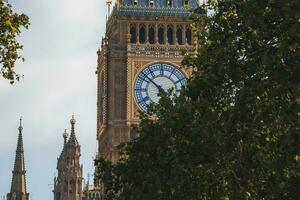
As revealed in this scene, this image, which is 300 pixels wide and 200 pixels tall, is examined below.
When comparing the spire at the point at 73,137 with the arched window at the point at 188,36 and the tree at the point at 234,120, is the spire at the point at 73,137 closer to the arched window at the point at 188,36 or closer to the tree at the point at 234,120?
the arched window at the point at 188,36

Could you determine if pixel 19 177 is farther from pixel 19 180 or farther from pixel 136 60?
pixel 136 60

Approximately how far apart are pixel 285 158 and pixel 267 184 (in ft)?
6.72

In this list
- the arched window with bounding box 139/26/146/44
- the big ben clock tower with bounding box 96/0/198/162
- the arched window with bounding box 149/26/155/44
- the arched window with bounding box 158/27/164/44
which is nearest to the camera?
the big ben clock tower with bounding box 96/0/198/162

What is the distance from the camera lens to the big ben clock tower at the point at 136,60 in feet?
300

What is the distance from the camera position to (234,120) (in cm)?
3731

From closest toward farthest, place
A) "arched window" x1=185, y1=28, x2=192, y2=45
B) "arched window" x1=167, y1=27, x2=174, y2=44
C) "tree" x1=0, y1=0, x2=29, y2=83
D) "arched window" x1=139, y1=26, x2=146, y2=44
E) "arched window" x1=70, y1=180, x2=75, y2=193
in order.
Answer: "tree" x1=0, y1=0, x2=29, y2=83, "arched window" x1=139, y1=26, x2=146, y2=44, "arched window" x1=167, y1=27, x2=174, y2=44, "arched window" x1=185, y1=28, x2=192, y2=45, "arched window" x1=70, y1=180, x2=75, y2=193

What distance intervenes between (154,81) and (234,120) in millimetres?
53390

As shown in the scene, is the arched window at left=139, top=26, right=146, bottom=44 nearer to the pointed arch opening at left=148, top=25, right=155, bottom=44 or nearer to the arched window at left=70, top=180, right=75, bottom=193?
the pointed arch opening at left=148, top=25, right=155, bottom=44

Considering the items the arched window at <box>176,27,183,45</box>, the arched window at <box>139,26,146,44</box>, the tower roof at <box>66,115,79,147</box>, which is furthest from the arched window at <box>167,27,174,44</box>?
the tower roof at <box>66,115,79,147</box>

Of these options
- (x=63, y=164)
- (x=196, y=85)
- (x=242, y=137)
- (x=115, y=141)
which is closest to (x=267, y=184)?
(x=242, y=137)

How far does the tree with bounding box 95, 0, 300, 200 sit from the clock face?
47.7m

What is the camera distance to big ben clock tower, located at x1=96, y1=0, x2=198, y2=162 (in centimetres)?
9150

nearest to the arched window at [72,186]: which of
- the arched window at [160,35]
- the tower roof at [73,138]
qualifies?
the tower roof at [73,138]

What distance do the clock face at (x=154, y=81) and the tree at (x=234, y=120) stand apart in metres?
47.7
